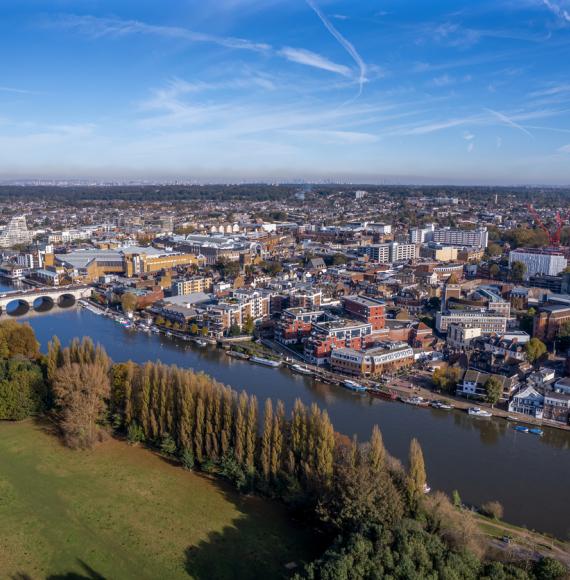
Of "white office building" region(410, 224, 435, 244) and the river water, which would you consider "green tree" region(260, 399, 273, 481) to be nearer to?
the river water

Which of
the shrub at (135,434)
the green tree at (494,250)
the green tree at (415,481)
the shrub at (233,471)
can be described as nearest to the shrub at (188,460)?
the shrub at (233,471)

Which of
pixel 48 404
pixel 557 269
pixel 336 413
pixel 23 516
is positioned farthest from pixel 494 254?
pixel 23 516

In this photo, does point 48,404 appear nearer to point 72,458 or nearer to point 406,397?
point 72,458

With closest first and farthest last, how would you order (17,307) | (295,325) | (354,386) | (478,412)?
1. (478,412)
2. (354,386)
3. (295,325)
4. (17,307)

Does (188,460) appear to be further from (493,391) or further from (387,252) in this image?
(387,252)

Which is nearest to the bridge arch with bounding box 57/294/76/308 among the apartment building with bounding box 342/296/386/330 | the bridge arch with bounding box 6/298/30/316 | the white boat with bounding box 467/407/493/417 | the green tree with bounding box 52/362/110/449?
the bridge arch with bounding box 6/298/30/316

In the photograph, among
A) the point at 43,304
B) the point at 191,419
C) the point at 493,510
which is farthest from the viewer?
the point at 43,304

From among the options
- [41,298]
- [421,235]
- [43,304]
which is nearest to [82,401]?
[43,304]

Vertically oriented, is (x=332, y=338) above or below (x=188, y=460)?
above
